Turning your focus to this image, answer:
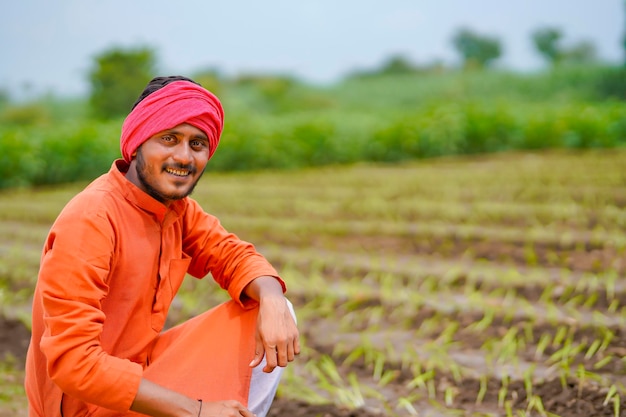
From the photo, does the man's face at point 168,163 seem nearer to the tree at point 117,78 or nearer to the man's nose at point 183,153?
the man's nose at point 183,153

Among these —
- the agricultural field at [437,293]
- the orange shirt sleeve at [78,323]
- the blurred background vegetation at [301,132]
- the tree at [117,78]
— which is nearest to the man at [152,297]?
the orange shirt sleeve at [78,323]

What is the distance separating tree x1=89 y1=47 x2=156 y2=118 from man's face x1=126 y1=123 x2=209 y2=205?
591 inches

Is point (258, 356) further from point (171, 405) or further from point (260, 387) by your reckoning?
point (171, 405)

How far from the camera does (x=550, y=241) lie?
15.6ft

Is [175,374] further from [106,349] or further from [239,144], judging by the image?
[239,144]

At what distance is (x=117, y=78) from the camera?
16.3 meters

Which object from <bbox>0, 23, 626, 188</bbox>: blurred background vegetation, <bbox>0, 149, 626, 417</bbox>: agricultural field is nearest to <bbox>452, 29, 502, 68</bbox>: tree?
<bbox>0, 23, 626, 188</bbox>: blurred background vegetation

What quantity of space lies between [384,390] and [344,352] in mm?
453

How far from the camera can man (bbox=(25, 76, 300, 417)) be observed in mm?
1629

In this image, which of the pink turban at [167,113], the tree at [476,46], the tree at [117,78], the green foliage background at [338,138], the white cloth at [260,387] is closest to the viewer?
the pink turban at [167,113]

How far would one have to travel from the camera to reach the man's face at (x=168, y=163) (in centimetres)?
183

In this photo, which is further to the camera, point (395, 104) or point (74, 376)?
point (395, 104)

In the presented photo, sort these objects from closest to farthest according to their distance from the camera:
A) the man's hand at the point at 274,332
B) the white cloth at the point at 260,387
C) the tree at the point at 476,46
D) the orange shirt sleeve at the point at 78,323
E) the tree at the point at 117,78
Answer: the orange shirt sleeve at the point at 78,323 < the man's hand at the point at 274,332 < the white cloth at the point at 260,387 < the tree at the point at 117,78 < the tree at the point at 476,46

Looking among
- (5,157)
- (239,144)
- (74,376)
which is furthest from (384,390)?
(239,144)
